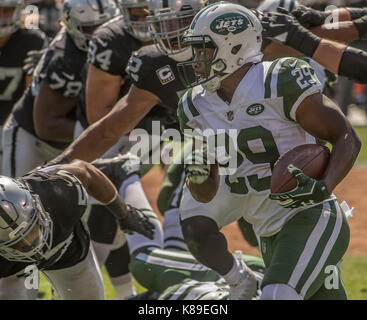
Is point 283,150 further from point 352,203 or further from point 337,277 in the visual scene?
point 352,203

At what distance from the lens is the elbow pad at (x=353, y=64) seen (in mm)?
5285

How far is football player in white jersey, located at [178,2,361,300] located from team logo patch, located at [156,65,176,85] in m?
0.90

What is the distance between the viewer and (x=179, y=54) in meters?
5.41

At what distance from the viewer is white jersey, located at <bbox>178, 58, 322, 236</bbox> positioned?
4297 millimetres

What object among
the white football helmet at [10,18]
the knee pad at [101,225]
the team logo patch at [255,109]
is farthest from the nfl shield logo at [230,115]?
the white football helmet at [10,18]

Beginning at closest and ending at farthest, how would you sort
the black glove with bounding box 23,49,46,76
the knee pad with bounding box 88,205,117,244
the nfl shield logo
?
the nfl shield logo, the knee pad with bounding box 88,205,117,244, the black glove with bounding box 23,49,46,76

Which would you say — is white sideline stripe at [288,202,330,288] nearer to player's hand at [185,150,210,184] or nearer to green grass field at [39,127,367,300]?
player's hand at [185,150,210,184]

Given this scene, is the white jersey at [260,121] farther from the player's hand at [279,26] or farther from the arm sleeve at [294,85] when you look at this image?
the player's hand at [279,26]

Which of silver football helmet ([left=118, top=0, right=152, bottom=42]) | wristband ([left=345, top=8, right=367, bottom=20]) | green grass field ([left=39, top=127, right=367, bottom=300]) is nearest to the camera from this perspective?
wristband ([left=345, top=8, right=367, bottom=20])

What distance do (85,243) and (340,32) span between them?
7.37ft

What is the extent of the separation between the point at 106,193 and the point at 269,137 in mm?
1089

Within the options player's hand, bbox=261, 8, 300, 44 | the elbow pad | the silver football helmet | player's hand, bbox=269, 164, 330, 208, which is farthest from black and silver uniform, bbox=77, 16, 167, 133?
player's hand, bbox=269, 164, 330, 208

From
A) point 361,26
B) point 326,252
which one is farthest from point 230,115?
point 361,26
